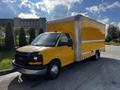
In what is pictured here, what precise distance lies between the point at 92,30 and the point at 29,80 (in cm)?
565

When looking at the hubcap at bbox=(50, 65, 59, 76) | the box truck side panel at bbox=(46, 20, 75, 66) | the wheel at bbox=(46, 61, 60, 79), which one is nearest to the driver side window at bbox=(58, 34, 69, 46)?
the box truck side panel at bbox=(46, 20, 75, 66)

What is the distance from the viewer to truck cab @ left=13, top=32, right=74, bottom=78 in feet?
22.5

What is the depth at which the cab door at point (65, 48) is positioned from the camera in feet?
26.4

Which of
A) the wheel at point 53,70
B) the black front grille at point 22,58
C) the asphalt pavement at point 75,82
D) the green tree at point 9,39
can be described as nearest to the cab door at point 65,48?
the wheel at point 53,70

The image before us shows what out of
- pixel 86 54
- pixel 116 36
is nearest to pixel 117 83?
pixel 86 54

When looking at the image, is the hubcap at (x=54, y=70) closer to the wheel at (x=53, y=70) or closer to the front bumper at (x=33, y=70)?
the wheel at (x=53, y=70)

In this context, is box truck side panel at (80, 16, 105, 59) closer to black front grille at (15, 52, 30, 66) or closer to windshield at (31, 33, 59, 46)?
windshield at (31, 33, 59, 46)

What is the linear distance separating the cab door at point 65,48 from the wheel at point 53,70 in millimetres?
498

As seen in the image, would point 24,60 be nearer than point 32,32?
Yes

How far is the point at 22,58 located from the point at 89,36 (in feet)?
16.5

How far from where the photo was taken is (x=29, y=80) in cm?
750

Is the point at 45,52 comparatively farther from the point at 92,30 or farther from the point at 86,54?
the point at 92,30

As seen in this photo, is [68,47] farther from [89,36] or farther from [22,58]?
[89,36]

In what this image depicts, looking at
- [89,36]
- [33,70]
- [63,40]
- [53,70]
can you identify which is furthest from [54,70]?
[89,36]
